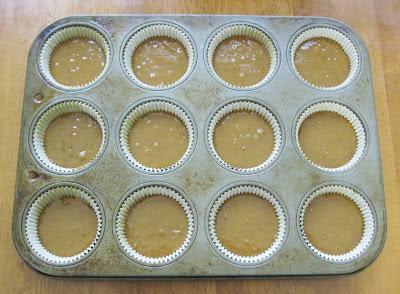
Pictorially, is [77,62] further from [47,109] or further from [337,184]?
[337,184]

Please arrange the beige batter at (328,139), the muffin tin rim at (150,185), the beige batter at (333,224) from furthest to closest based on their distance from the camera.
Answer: the beige batter at (328,139), the beige batter at (333,224), the muffin tin rim at (150,185)

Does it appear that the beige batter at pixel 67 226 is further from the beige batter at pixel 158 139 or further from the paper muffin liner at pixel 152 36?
the paper muffin liner at pixel 152 36

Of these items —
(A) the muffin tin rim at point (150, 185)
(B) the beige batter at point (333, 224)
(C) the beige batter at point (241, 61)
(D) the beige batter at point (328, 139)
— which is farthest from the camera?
(C) the beige batter at point (241, 61)

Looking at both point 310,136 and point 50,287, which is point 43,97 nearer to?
point 50,287

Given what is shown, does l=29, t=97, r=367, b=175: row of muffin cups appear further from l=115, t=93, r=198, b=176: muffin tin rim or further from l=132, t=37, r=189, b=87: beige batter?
l=132, t=37, r=189, b=87: beige batter

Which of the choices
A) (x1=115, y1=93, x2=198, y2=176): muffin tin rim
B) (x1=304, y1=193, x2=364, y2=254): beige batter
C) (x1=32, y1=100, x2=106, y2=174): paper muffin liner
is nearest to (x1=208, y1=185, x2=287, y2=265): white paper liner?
(x1=304, y1=193, x2=364, y2=254): beige batter

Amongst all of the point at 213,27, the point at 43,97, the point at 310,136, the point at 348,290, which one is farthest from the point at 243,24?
the point at 348,290

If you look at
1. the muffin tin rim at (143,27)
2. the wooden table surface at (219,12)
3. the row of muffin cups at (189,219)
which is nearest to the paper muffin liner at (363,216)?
the row of muffin cups at (189,219)
